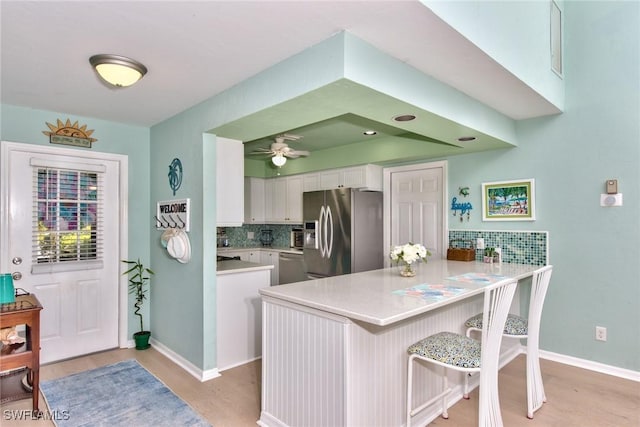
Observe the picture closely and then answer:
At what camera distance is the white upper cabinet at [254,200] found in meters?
5.85

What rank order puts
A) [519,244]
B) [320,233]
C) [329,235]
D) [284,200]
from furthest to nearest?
[284,200]
[320,233]
[329,235]
[519,244]

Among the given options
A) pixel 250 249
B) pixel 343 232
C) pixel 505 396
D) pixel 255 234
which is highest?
pixel 343 232

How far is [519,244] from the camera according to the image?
3.57 m

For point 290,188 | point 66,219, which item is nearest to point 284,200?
point 290,188

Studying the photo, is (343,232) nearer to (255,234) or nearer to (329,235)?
(329,235)

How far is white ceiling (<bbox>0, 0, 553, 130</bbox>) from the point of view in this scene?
174cm

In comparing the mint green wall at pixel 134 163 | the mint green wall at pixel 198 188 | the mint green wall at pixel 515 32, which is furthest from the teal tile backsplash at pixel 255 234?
the mint green wall at pixel 515 32

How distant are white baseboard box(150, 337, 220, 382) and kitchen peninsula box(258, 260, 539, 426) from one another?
0.88 meters

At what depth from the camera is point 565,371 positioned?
3.12 meters

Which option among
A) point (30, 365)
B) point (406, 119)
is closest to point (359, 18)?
Result: point (406, 119)

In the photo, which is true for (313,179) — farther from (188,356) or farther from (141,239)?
(188,356)

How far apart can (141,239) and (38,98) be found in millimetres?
1563

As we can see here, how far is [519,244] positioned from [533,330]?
1334 millimetres

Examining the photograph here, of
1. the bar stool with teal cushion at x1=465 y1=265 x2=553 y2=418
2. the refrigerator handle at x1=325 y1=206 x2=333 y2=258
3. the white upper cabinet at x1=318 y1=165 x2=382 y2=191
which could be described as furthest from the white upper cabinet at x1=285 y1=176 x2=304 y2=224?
the bar stool with teal cushion at x1=465 y1=265 x2=553 y2=418
